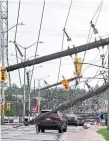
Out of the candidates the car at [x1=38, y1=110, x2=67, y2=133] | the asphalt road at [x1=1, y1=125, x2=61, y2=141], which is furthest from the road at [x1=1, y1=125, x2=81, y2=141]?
the car at [x1=38, y1=110, x2=67, y2=133]

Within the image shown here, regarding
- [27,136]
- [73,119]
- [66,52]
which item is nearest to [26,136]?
[27,136]

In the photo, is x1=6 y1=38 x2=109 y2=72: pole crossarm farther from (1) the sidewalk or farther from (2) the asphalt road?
(1) the sidewalk

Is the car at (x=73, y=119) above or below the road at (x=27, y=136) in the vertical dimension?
above

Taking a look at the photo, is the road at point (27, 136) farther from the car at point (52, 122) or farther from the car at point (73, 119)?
the car at point (73, 119)

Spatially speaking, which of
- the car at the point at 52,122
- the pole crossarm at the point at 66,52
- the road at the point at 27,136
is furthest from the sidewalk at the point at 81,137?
the pole crossarm at the point at 66,52

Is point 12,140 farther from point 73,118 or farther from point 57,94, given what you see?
point 57,94

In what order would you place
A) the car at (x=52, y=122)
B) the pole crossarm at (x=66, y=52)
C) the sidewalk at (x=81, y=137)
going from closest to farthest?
the pole crossarm at (x=66, y=52)
the sidewalk at (x=81, y=137)
the car at (x=52, y=122)

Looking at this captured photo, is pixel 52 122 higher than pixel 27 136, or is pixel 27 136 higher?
pixel 52 122

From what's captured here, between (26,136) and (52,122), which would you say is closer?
(26,136)

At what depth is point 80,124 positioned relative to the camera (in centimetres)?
6838

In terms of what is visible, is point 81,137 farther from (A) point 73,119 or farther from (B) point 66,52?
(A) point 73,119

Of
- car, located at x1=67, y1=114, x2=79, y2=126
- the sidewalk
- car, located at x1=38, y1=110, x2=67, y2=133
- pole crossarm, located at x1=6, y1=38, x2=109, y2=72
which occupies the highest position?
pole crossarm, located at x1=6, y1=38, x2=109, y2=72

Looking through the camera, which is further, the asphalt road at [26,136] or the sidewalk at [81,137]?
Answer: the sidewalk at [81,137]

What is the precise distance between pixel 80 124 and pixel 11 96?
62.4m
